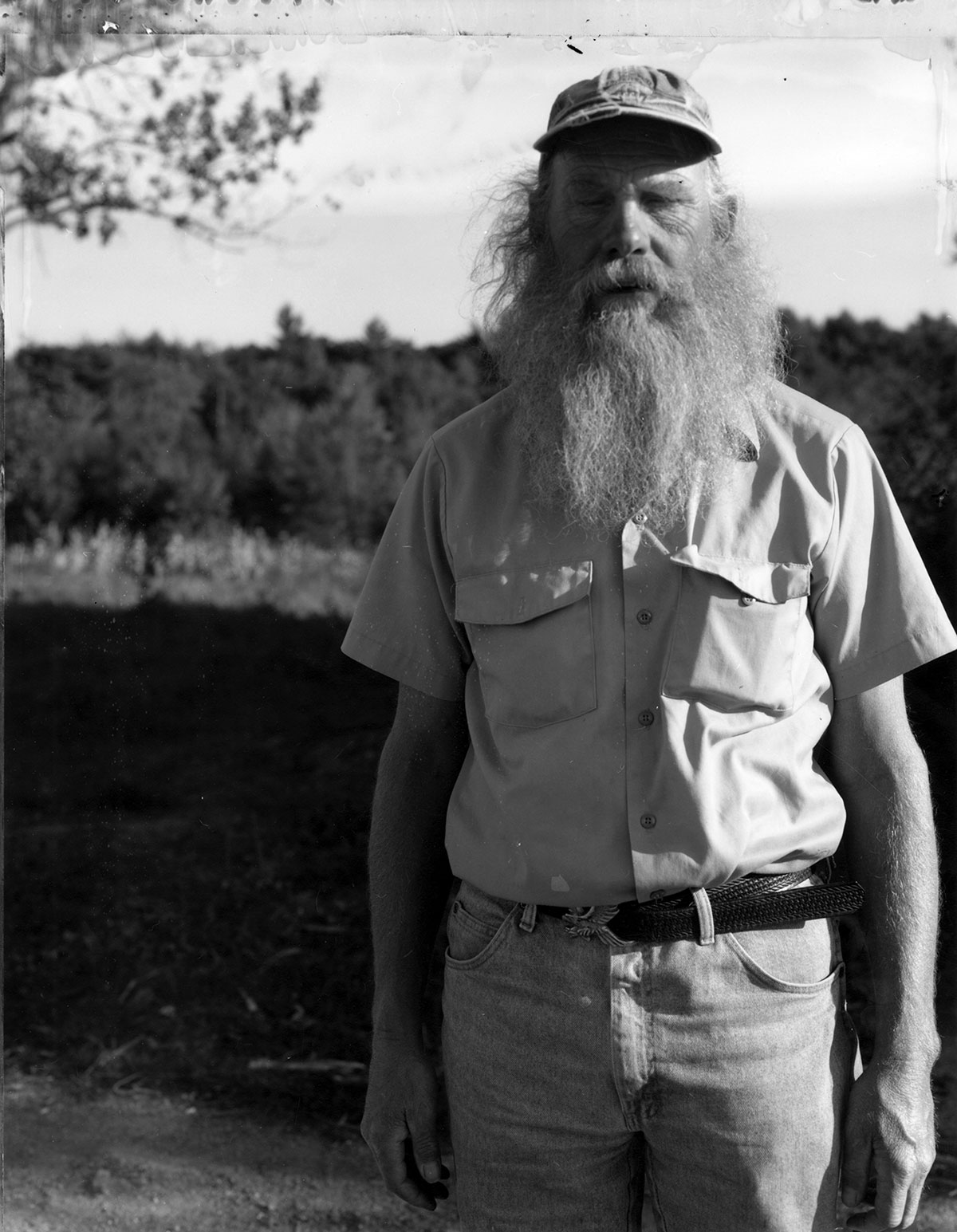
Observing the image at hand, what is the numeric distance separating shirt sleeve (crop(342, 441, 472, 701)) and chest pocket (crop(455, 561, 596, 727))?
0.07 metres

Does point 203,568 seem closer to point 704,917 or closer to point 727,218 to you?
point 727,218

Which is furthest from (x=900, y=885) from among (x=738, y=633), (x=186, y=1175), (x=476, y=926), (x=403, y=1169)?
(x=186, y=1175)

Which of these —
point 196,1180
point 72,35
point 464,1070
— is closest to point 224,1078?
point 196,1180

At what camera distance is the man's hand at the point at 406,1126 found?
176 centimetres

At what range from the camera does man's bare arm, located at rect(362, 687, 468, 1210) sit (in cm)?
178

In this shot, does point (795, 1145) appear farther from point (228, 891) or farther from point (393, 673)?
point (228, 891)

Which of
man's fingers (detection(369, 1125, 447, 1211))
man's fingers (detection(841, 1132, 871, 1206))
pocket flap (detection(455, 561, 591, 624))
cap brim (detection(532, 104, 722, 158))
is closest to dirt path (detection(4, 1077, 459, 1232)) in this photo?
man's fingers (detection(369, 1125, 447, 1211))

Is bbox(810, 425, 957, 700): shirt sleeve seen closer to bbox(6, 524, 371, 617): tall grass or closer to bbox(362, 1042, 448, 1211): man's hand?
bbox(362, 1042, 448, 1211): man's hand

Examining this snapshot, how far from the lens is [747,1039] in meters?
1.57

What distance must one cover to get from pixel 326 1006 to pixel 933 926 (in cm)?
215

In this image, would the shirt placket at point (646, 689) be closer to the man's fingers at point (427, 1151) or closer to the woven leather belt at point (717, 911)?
the woven leather belt at point (717, 911)

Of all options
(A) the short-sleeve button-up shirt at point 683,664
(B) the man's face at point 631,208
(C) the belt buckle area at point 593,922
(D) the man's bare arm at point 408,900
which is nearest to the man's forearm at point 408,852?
(D) the man's bare arm at point 408,900

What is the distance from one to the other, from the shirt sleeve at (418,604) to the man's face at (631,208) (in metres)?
0.38

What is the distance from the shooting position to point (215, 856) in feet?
11.5
